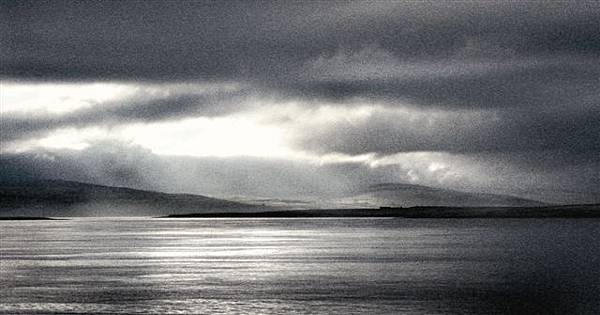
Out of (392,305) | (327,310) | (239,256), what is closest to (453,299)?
(392,305)

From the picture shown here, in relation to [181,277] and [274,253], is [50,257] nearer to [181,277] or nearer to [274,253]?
[274,253]

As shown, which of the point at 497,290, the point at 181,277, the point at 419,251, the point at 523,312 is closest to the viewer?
the point at 523,312

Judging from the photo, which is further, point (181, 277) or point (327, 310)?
point (181, 277)

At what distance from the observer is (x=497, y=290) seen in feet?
210

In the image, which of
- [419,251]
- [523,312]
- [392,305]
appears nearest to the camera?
[523,312]

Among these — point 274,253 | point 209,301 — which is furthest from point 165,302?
point 274,253

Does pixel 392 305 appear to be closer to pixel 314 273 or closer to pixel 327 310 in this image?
pixel 327 310

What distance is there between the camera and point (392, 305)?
5550 cm

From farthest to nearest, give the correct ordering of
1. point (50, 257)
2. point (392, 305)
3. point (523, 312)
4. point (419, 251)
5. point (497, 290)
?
point (419, 251), point (50, 257), point (497, 290), point (392, 305), point (523, 312)

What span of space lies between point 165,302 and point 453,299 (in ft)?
52.5

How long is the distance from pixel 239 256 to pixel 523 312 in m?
62.4

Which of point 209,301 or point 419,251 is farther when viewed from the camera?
point 419,251

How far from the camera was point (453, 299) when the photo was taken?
58.6 metres

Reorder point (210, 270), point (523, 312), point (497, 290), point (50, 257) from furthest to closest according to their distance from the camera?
1. point (50, 257)
2. point (210, 270)
3. point (497, 290)
4. point (523, 312)
